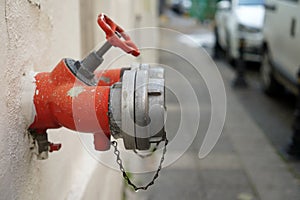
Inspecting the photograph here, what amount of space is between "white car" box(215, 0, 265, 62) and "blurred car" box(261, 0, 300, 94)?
1068 millimetres

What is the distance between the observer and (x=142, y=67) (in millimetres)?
1327

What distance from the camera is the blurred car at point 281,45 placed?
18.7ft

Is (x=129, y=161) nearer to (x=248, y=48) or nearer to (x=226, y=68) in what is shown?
(x=248, y=48)

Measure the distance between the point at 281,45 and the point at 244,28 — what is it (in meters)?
2.69

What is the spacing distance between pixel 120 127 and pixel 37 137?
0.35 metres

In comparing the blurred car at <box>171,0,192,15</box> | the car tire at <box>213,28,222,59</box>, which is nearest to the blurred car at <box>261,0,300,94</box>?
the car tire at <box>213,28,222,59</box>

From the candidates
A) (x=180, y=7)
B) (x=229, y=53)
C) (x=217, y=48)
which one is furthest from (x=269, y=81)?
(x=180, y=7)

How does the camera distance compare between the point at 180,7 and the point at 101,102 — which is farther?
the point at 180,7

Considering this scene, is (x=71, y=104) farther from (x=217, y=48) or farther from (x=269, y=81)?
(x=217, y=48)

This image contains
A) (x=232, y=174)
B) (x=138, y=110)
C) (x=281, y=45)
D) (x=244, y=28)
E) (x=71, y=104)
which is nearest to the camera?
(x=138, y=110)

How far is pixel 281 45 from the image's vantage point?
6.32 meters

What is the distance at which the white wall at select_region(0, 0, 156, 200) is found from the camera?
1.20 metres

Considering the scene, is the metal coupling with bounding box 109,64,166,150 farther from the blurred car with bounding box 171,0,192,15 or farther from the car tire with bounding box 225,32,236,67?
the blurred car with bounding box 171,0,192,15

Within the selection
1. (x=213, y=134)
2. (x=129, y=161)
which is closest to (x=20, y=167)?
(x=213, y=134)
